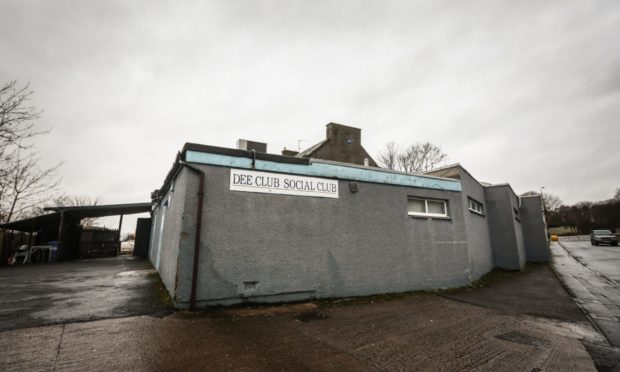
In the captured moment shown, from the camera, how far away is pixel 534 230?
1938cm

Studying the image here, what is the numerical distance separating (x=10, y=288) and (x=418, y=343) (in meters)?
9.49

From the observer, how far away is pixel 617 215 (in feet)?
206

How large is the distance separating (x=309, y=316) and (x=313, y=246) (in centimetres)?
177

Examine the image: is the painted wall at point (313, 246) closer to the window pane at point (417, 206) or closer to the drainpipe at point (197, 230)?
the drainpipe at point (197, 230)

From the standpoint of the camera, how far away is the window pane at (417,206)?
9.22 m

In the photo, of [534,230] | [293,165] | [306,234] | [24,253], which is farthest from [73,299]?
[534,230]

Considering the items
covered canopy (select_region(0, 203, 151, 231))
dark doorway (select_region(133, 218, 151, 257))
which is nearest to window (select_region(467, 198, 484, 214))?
covered canopy (select_region(0, 203, 151, 231))

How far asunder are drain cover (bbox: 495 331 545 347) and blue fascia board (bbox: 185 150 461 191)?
4.73m

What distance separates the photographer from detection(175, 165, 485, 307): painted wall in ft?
19.3

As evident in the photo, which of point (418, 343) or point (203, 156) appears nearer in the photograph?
point (418, 343)

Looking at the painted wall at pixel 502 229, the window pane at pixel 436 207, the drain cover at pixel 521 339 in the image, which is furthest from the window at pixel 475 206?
the drain cover at pixel 521 339

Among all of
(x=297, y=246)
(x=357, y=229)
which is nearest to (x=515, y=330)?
(x=357, y=229)

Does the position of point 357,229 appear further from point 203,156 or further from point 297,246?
point 203,156

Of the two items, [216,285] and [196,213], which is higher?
[196,213]
